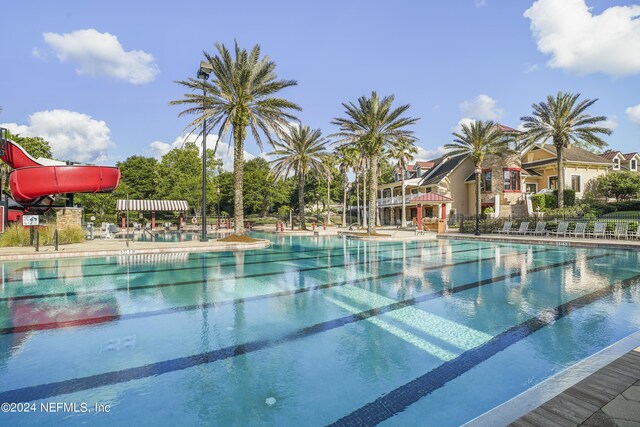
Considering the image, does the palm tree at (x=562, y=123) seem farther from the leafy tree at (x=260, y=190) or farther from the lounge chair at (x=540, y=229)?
the leafy tree at (x=260, y=190)

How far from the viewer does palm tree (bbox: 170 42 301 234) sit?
21953 millimetres

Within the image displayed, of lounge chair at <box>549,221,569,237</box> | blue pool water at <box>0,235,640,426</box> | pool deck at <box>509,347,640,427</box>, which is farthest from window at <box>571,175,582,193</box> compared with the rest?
pool deck at <box>509,347,640,427</box>

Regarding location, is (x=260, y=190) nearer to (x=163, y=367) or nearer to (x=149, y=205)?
(x=149, y=205)

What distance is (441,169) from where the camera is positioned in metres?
45.3

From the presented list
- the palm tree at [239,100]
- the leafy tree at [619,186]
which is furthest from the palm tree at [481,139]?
the palm tree at [239,100]

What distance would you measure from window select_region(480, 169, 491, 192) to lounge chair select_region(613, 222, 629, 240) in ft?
58.1

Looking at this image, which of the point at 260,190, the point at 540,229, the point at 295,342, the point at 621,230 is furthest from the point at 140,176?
the point at 295,342

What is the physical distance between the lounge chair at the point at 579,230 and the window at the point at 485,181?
15.6m

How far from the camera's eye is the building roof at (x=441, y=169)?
4169 cm

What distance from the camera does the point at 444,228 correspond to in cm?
3170

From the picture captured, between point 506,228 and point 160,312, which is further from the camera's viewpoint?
point 506,228

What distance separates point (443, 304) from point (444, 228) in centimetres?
2520

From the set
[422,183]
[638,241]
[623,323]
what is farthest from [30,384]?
[422,183]

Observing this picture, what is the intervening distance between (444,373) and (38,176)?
880 inches
